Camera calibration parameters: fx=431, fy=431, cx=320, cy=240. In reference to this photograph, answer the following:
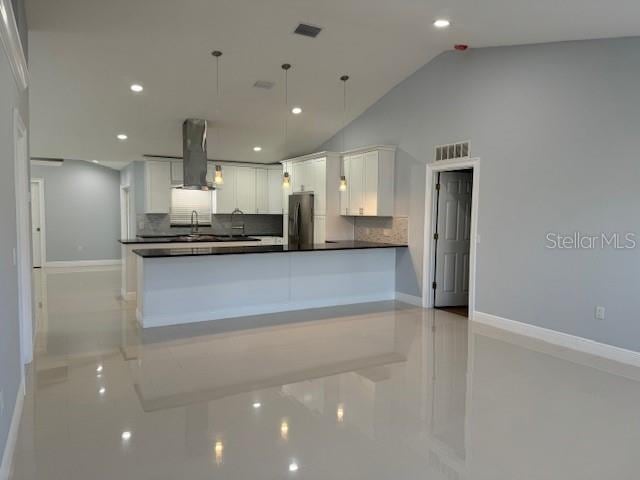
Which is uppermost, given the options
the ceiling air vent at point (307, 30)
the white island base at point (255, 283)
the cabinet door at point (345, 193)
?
the ceiling air vent at point (307, 30)

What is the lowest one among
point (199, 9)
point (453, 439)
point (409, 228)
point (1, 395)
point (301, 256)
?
point (453, 439)

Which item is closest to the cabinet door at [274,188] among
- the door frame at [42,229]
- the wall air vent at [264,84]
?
the wall air vent at [264,84]

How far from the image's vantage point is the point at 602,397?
3279mm

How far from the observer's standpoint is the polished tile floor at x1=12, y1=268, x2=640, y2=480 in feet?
7.73

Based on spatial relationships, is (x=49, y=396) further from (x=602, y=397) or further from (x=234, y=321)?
(x=602, y=397)

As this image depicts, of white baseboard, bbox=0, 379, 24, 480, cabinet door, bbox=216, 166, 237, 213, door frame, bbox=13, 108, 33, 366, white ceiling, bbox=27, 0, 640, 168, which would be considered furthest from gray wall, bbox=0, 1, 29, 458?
cabinet door, bbox=216, 166, 237, 213

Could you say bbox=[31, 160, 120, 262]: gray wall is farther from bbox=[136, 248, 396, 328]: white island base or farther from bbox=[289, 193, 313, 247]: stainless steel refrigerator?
bbox=[136, 248, 396, 328]: white island base

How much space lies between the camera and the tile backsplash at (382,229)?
666 cm

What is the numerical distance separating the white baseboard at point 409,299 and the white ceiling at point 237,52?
315cm

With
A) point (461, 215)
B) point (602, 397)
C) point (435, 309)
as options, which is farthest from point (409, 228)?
point (602, 397)

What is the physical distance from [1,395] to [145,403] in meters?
1.06

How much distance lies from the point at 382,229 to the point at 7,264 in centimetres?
535

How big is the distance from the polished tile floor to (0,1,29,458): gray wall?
327 mm

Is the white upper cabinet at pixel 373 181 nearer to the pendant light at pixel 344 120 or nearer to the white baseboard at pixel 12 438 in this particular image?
the pendant light at pixel 344 120
